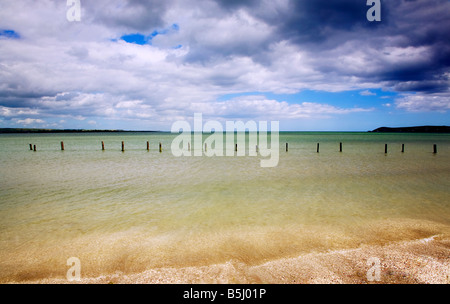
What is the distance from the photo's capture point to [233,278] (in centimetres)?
544

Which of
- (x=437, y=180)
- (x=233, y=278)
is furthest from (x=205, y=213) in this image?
(x=437, y=180)
